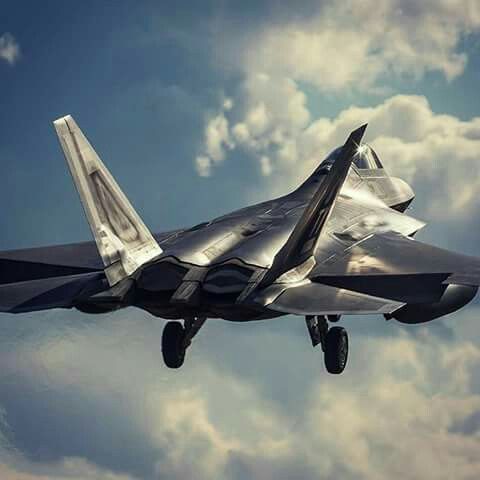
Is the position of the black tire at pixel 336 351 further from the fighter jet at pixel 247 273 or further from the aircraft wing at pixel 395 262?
the aircraft wing at pixel 395 262

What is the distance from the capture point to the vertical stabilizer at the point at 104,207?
2422 centimetres

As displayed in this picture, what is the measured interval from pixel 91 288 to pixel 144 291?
4.33 feet

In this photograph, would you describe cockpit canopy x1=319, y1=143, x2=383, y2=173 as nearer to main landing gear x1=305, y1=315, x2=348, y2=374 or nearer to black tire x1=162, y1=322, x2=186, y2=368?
main landing gear x1=305, y1=315, x2=348, y2=374

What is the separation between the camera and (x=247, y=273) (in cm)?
2502

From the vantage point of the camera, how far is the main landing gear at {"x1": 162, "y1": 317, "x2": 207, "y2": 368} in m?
26.5

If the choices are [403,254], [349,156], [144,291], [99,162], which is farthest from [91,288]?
[403,254]

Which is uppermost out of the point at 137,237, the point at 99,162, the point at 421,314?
the point at 99,162

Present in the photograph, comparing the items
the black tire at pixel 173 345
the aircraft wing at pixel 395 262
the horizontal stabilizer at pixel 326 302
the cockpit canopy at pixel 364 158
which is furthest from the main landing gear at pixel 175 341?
the cockpit canopy at pixel 364 158

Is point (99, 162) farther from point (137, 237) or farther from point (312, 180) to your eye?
point (312, 180)

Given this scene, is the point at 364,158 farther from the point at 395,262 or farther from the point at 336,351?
the point at 336,351

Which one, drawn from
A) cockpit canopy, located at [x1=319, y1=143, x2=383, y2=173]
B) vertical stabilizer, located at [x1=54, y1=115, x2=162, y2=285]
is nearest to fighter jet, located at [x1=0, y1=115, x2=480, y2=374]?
vertical stabilizer, located at [x1=54, y1=115, x2=162, y2=285]

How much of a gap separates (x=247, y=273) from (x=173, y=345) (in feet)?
9.81

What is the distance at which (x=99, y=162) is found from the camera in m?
24.7

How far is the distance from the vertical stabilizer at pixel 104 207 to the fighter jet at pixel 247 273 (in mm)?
24
